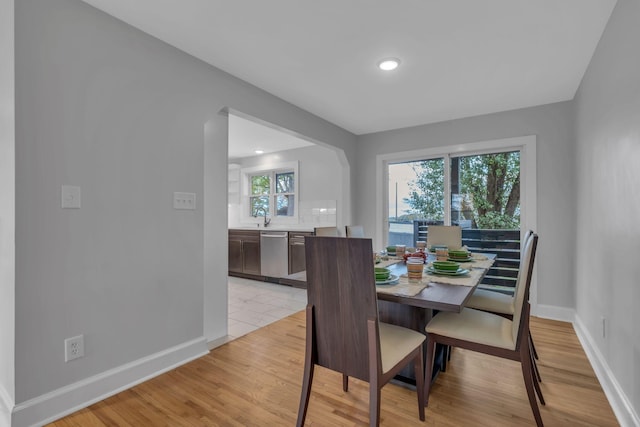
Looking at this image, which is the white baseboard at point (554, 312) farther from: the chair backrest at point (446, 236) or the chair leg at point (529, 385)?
the chair leg at point (529, 385)

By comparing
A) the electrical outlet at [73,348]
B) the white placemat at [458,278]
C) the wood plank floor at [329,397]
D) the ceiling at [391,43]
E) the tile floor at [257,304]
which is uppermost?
the ceiling at [391,43]

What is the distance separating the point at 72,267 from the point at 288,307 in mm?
2313

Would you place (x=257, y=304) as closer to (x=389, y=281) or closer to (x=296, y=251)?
(x=296, y=251)

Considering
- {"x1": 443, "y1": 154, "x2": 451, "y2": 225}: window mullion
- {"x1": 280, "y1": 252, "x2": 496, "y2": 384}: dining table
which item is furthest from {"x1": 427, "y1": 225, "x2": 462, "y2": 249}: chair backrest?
{"x1": 443, "y1": 154, "x2": 451, "y2": 225}: window mullion

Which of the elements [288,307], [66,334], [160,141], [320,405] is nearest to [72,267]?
[66,334]

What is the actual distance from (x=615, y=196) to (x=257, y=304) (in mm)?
3394

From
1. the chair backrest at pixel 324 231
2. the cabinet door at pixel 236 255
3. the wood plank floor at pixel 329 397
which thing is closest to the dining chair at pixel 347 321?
the wood plank floor at pixel 329 397

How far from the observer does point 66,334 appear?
173 cm

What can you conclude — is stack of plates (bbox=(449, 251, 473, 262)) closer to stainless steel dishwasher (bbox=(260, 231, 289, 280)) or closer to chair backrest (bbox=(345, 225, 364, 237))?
chair backrest (bbox=(345, 225, 364, 237))

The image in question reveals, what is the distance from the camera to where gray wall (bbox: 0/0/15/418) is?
1.57 m

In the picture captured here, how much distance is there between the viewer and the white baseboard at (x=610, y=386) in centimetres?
153

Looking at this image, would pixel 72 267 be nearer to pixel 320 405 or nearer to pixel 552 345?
pixel 320 405

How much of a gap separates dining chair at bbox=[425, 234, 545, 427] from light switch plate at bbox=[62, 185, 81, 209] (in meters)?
2.12

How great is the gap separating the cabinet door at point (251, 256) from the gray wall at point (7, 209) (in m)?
3.42
